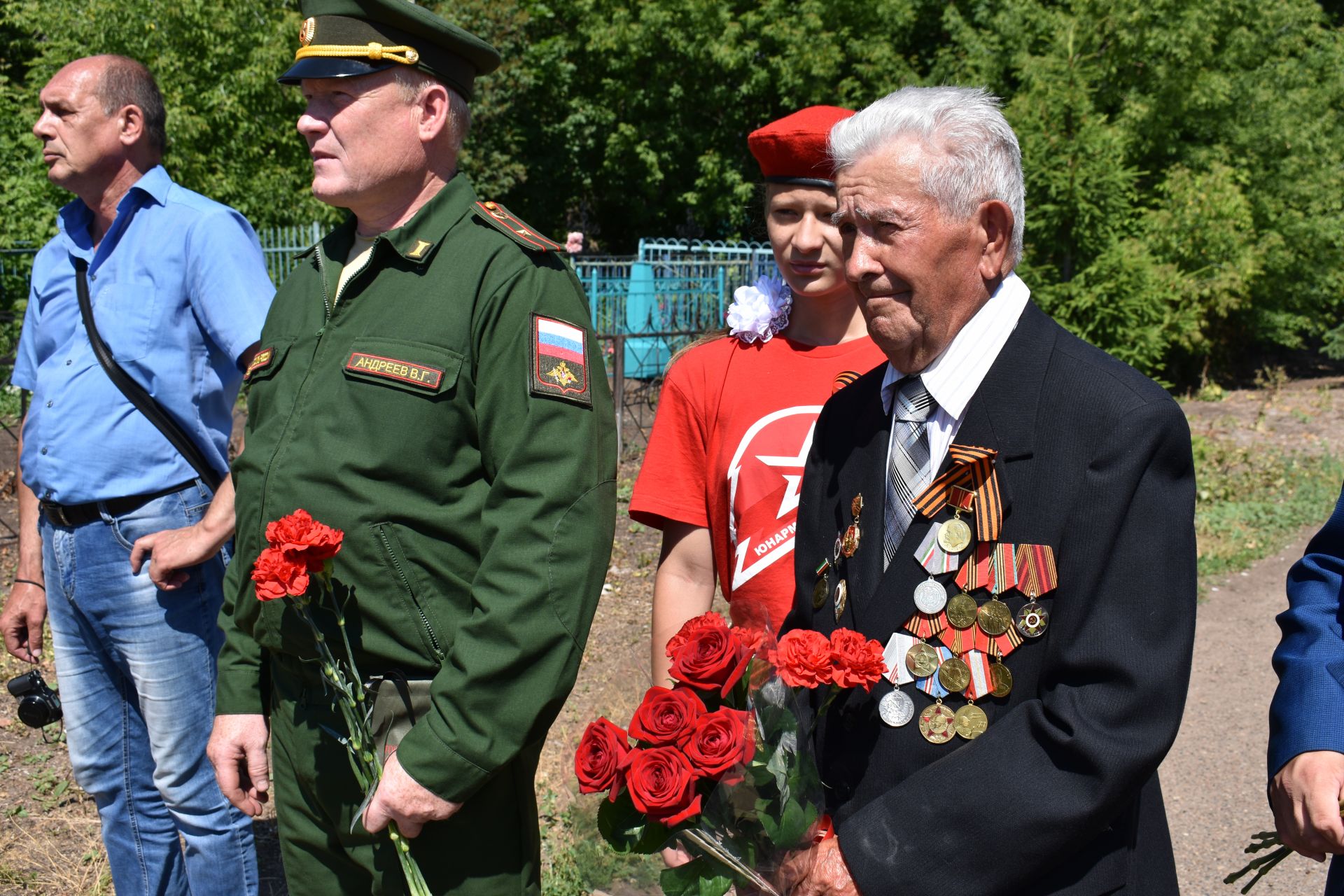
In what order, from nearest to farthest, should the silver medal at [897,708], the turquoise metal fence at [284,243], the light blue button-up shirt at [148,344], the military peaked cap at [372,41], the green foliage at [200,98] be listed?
1. the silver medal at [897,708]
2. the military peaked cap at [372,41]
3. the light blue button-up shirt at [148,344]
4. the turquoise metal fence at [284,243]
5. the green foliage at [200,98]

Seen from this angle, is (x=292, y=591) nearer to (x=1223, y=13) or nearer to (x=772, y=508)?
(x=772, y=508)

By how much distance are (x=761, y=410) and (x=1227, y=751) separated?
3413 mm

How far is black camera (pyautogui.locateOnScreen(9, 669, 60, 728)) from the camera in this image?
10.5 feet

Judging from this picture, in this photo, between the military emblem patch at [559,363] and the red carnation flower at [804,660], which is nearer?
the red carnation flower at [804,660]

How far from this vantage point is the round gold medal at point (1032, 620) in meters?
1.59

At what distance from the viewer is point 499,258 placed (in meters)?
2.12

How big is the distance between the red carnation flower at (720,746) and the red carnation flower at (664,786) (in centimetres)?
2

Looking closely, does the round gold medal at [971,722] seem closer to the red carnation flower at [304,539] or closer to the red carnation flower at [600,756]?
the red carnation flower at [600,756]

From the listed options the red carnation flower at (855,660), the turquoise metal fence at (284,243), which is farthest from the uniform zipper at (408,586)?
the turquoise metal fence at (284,243)

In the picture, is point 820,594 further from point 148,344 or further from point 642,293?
point 642,293

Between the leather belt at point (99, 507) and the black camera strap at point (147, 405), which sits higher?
the black camera strap at point (147, 405)

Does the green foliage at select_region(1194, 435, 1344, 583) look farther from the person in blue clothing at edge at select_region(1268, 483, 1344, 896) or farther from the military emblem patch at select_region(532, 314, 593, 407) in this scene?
the military emblem patch at select_region(532, 314, 593, 407)

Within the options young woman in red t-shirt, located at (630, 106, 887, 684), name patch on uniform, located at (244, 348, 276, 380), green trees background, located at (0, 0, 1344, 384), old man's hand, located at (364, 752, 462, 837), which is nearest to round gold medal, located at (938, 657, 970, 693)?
young woman in red t-shirt, located at (630, 106, 887, 684)

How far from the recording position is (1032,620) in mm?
1598
